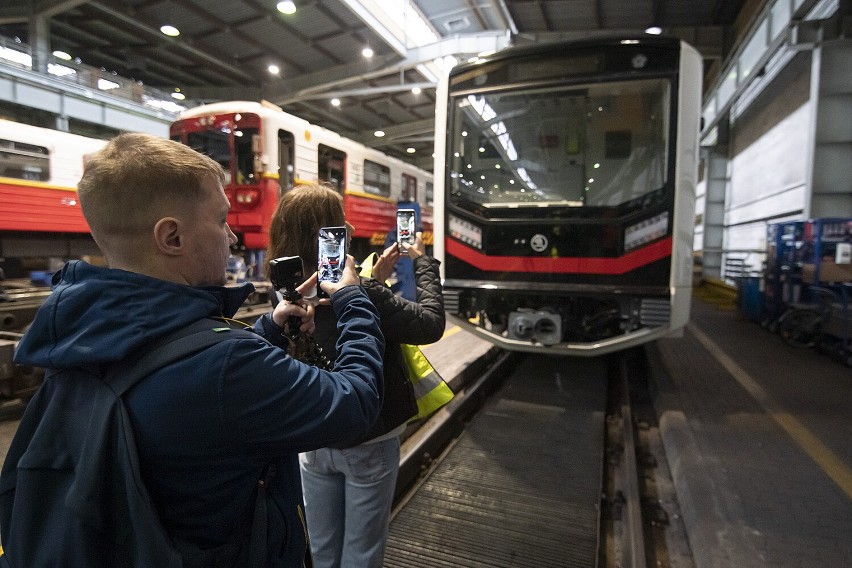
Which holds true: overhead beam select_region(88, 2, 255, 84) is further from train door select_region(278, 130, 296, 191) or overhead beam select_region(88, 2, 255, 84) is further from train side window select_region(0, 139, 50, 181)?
train door select_region(278, 130, 296, 191)

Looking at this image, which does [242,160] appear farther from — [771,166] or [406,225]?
[771,166]

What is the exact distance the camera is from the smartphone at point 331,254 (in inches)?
56.9

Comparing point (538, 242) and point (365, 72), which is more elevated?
point (365, 72)

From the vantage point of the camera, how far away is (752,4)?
11.4 metres

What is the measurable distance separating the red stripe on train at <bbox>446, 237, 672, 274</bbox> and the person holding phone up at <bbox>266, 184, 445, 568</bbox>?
2.92 meters

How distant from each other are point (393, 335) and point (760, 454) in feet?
10.7

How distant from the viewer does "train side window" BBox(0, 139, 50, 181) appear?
8.03 meters

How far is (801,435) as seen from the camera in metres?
3.82

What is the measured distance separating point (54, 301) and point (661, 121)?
4801 millimetres

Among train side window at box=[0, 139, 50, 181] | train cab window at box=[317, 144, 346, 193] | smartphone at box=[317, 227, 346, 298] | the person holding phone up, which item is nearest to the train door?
train cab window at box=[317, 144, 346, 193]

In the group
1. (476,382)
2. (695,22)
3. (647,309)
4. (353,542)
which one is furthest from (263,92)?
(353,542)

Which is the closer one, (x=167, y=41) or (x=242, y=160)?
(x=242, y=160)

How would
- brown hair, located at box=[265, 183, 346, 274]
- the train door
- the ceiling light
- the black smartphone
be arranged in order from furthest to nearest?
the ceiling light → the train door → brown hair, located at box=[265, 183, 346, 274] → the black smartphone

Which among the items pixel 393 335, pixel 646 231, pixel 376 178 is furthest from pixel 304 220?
pixel 376 178
